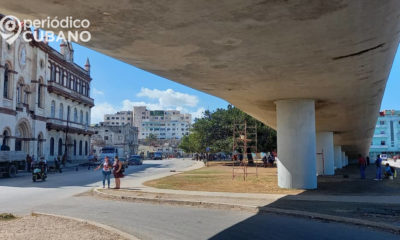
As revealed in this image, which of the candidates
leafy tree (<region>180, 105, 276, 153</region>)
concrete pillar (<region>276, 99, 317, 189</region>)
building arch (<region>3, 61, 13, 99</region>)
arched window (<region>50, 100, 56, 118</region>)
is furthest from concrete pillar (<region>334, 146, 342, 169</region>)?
arched window (<region>50, 100, 56, 118</region>)

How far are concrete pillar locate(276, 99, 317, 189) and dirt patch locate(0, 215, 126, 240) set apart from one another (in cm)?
1116

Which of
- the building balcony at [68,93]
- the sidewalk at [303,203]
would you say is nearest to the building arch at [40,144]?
the building balcony at [68,93]

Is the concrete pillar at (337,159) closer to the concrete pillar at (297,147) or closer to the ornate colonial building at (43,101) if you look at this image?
the concrete pillar at (297,147)

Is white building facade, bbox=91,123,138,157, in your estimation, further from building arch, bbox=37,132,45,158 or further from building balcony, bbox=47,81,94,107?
building arch, bbox=37,132,45,158

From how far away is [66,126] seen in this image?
53.8m

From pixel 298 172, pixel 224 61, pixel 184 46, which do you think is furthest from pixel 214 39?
pixel 298 172

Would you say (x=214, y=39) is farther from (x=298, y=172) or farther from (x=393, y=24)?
(x=298, y=172)

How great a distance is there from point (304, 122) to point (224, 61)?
813 cm

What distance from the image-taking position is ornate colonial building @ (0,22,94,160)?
3797 cm

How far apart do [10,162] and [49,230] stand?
2237 centimetres

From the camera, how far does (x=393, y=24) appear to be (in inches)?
316

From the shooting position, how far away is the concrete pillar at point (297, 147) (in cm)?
1700

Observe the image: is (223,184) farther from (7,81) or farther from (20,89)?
(20,89)

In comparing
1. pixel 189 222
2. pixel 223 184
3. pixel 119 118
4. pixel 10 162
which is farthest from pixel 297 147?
pixel 119 118
